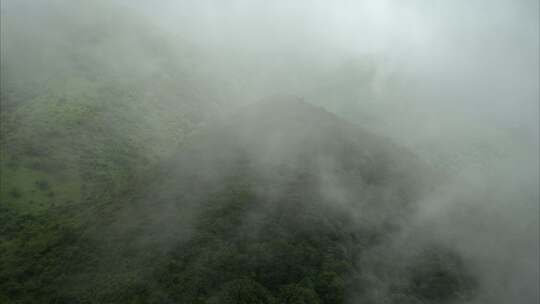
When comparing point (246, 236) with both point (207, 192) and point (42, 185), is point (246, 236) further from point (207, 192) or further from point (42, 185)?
point (42, 185)

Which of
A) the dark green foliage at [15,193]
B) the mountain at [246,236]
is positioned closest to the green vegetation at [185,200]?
the mountain at [246,236]

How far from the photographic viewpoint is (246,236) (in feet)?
169

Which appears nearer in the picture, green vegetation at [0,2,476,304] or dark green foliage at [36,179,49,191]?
green vegetation at [0,2,476,304]

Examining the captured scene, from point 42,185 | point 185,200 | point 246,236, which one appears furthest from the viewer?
point 42,185

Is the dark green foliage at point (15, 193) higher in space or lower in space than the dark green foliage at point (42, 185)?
lower

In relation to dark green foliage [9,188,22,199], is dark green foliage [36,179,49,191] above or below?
above

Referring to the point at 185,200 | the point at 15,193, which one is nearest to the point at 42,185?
the point at 15,193

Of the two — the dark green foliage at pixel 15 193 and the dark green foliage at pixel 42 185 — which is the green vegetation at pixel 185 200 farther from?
the dark green foliage at pixel 15 193

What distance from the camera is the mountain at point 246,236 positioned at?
45.4 m

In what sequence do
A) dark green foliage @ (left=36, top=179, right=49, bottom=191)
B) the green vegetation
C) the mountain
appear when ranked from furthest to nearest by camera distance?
dark green foliage @ (left=36, top=179, right=49, bottom=191) < the green vegetation < the mountain

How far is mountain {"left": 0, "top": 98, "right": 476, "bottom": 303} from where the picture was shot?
149 ft

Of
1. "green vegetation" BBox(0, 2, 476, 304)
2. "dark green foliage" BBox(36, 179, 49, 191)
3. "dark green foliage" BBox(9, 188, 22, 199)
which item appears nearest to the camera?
"green vegetation" BBox(0, 2, 476, 304)

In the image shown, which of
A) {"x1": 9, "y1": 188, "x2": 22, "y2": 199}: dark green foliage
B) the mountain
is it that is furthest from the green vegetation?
{"x1": 9, "y1": 188, "x2": 22, "y2": 199}: dark green foliage

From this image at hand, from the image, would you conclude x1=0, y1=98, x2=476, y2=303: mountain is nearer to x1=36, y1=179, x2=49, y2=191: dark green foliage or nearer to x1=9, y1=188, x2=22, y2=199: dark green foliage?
x1=9, y1=188, x2=22, y2=199: dark green foliage
